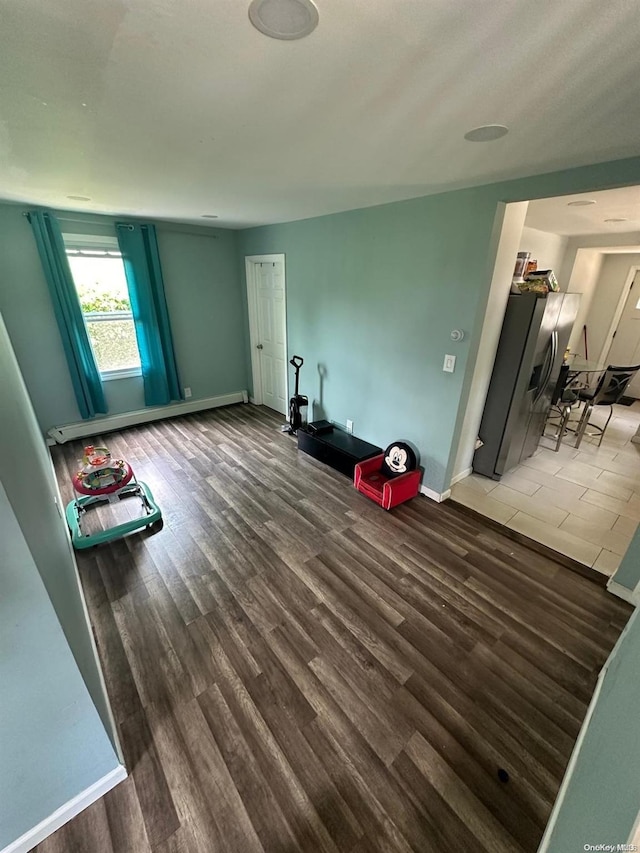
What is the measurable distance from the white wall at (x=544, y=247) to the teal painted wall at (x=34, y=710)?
466 cm

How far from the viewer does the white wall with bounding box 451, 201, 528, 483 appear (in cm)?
243

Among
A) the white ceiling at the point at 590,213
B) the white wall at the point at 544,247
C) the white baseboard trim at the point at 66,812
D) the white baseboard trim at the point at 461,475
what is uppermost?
the white ceiling at the point at 590,213

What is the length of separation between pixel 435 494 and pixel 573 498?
4.18 feet

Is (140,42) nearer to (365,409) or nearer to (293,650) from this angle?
(293,650)

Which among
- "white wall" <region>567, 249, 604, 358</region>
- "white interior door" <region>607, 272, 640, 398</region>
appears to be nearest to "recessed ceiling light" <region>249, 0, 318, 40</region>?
"white wall" <region>567, 249, 604, 358</region>

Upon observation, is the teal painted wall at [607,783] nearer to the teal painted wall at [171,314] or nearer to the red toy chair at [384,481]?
the red toy chair at [384,481]

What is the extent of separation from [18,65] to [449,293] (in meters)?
2.47

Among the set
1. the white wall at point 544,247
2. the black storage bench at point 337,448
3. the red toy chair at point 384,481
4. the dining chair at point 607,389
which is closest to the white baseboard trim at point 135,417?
the black storage bench at point 337,448

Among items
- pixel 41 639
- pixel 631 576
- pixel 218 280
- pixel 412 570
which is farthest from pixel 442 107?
pixel 218 280

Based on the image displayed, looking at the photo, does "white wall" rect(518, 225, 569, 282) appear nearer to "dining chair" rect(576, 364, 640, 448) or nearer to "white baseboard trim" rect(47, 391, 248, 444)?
"dining chair" rect(576, 364, 640, 448)

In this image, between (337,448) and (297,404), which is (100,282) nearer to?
(297,404)

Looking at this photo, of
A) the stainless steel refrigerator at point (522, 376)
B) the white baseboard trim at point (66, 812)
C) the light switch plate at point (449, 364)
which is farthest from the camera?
the stainless steel refrigerator at point (522, 376)

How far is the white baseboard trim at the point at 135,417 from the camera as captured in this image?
3.92 meters

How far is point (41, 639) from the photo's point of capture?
97 cm
